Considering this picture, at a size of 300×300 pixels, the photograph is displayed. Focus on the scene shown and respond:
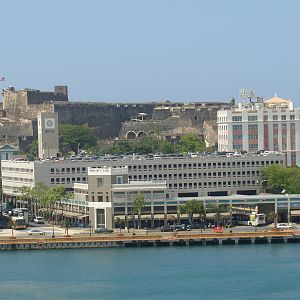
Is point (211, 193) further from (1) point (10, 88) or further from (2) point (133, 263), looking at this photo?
(1) point (10, 88)

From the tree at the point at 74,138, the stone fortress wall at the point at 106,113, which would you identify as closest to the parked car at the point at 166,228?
the tree at the point at 74,138

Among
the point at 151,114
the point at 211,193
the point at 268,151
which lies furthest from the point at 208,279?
the point at 151,114

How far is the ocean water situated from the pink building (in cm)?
3370

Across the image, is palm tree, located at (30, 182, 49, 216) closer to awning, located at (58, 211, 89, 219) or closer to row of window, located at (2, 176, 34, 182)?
awning, located at (58, 211, 89, 219)

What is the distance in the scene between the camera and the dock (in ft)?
302

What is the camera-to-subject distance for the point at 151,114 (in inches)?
6289

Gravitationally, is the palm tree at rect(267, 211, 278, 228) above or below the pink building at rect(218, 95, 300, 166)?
below

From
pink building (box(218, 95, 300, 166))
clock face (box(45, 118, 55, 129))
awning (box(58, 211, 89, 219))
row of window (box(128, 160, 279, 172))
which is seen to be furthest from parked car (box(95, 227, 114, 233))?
clock face (box(45, 118, 55, 129))

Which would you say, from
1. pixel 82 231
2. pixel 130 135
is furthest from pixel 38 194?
pixel 130 135

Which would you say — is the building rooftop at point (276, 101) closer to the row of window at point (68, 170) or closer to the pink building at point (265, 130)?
the pink building at point (265, 130)

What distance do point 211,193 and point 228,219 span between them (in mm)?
11213

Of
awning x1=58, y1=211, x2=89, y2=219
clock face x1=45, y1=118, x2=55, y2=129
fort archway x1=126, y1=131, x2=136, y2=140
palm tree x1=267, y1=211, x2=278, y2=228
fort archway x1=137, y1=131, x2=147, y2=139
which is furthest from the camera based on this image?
fort archway x1=126, y1=131, x2=136, y2=140

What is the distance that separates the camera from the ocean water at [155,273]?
74.2m

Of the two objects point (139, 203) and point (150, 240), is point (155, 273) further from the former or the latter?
point (139, 203)
